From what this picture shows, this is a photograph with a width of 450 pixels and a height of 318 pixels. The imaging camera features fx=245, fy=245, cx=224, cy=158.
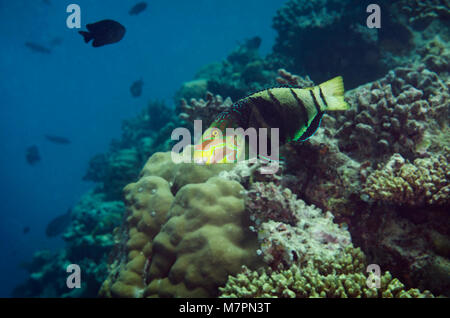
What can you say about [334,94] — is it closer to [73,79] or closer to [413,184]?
[413,184]

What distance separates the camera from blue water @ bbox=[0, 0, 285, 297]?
35875 millimetres

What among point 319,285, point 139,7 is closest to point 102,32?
point 319,285

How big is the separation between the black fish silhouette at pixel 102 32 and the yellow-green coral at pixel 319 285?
5.28m

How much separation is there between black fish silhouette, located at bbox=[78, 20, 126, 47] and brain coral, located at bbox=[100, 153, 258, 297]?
3404 mm

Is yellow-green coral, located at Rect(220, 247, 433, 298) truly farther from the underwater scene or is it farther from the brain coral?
the brain coral

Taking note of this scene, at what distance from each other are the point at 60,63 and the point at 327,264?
7963 centimetres

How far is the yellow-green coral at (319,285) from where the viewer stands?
2.09 metres

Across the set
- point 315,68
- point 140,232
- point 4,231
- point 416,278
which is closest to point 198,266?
point 140,232

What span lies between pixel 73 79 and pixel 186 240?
319 feet

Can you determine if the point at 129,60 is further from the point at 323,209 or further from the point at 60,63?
the point at 323,209

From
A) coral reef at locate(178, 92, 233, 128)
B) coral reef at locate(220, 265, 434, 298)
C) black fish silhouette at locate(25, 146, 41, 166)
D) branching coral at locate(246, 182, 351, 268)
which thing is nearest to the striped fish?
branching coral at locate(246, 182, 351, 268)

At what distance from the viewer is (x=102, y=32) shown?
515cm

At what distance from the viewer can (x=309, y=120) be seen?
6.37ft

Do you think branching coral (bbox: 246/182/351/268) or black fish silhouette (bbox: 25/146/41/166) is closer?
branching coral (bbox: 246/182/351/268)
